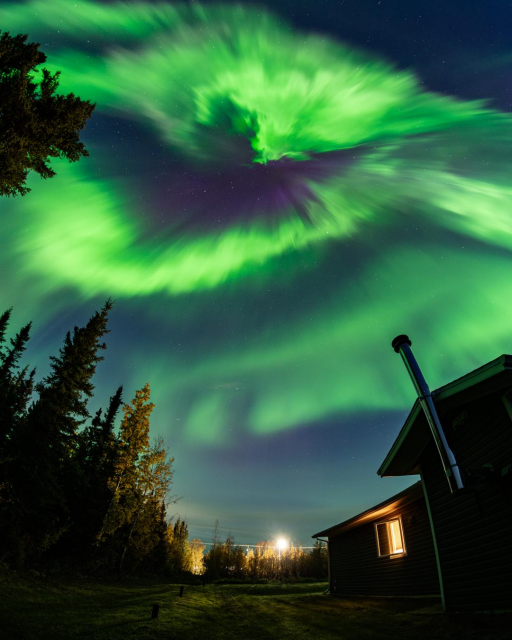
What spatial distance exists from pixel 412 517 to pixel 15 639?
1293cm

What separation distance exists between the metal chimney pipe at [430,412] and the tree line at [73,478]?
54.5 feet

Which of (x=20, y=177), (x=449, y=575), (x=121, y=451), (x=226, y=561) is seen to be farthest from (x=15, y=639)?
(x=226, y=561)

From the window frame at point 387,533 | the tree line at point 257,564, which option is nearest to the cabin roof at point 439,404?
the window frame at point 387,533

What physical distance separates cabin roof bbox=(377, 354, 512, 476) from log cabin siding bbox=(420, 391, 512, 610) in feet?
1.19

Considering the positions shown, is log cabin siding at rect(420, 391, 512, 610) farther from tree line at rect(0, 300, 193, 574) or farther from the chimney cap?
tree line at rect(0, 300, 193, 574)

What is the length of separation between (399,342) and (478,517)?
16.4 ft

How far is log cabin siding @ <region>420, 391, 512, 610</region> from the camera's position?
7.56 meters

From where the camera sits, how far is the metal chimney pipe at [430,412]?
8.13 metres

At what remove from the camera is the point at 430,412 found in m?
9.06

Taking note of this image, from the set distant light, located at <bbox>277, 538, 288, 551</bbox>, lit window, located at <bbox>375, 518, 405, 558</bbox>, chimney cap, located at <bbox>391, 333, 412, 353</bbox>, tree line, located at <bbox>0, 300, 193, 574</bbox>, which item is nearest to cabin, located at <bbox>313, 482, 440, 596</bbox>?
lit window, located at <bbox>375, 518, 405, 558</bbox>

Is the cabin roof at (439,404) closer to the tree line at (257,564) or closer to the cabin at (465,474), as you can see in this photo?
the cabin at (465,474)

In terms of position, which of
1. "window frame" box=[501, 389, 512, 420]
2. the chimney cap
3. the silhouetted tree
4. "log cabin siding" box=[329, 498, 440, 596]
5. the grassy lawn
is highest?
the silhouetted tree

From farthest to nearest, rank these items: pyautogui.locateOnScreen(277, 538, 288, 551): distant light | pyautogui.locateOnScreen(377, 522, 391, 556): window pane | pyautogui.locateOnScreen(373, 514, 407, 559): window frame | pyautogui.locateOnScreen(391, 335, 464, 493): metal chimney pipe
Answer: pyautogui.locateOnScreen(277, 538, 288, 551): distant light < pyautogui.locateOnScreen(377, 522, 391, 556): window pane < pyautogui.locateOnScreen(373, 514, 407, 559): window frame < pyautogui.locateOnScreen(391, 335, 464, 493): metal chimney pipe

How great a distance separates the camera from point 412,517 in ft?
44.3
